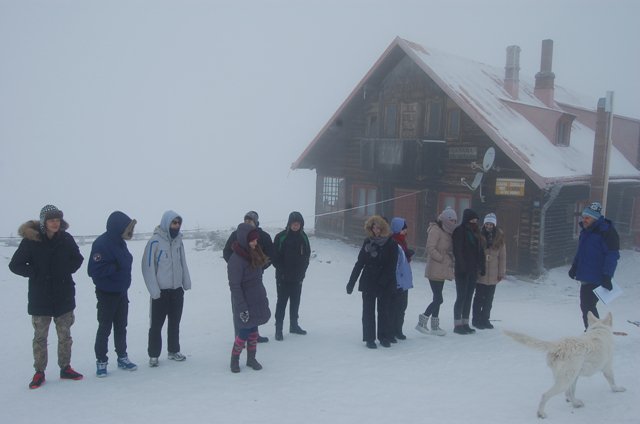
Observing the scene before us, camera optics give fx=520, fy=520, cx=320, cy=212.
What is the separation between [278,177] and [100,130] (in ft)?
234

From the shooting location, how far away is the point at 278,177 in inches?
4082

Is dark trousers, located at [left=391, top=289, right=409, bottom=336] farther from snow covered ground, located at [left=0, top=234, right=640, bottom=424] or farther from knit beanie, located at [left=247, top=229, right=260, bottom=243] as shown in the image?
knit beanie, located at [left=247, top=229, right=260, bottom=243]

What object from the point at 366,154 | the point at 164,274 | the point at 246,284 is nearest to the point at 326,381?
the point at 246,284

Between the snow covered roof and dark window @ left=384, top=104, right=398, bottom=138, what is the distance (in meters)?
1.28

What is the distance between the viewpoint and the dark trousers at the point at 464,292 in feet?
25.1

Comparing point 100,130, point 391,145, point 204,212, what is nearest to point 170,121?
point 100,130

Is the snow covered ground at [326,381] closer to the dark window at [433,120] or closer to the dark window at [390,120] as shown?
the dark window at [433,120]

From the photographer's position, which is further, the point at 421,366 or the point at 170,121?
the point at 170,121

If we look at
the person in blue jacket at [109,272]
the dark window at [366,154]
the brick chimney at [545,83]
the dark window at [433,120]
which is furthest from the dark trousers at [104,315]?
the brick chimney at [545,83]

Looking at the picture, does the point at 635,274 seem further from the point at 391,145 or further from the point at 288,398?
the point at 288,398

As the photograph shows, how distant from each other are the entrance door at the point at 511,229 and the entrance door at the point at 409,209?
2960 millimetres

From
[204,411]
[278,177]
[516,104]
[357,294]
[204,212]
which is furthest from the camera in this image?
[278,177]

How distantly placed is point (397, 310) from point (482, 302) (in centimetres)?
161

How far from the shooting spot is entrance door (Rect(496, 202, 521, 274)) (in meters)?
14.5
